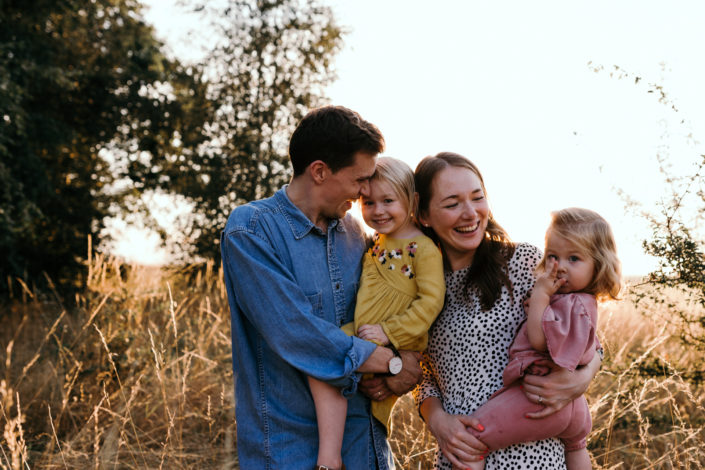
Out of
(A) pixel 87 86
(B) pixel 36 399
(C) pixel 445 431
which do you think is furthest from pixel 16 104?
(C) pixel 445 431

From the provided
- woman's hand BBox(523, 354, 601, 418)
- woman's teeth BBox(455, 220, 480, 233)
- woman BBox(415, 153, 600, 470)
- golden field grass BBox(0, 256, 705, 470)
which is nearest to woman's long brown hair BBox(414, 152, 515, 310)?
woman BBox(415, 153, 600, 470)

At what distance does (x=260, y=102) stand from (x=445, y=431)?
25.6 feet

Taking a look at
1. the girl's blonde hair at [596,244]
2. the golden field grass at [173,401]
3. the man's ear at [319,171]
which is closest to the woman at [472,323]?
the girl's blonde hair at [596,244]

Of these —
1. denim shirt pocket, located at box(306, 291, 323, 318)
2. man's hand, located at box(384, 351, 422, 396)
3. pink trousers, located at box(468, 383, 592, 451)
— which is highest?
denim shirt pocket, located at box(306, 291, 323, 318)

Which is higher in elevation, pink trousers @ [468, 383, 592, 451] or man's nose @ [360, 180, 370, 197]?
man's nose @ [360, 180, 370, 197]

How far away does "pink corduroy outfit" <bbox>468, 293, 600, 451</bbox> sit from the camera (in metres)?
1.88

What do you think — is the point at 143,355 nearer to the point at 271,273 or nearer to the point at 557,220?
the point at 271,273

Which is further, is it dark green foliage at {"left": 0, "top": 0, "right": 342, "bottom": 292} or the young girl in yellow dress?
dark green foliage at {"left": 0, "top": 0, "right": 342, "bottom": 292}

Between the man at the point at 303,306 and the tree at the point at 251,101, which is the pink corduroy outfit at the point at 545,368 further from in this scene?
the tree at the point at 251,101

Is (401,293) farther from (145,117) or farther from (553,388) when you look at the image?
(145,117)

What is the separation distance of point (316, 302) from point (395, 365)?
372mm

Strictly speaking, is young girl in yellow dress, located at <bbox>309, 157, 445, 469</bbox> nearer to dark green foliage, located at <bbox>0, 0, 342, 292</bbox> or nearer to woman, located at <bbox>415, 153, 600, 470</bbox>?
woman, located at <bbox>415, 153, 600, 470</bbox>

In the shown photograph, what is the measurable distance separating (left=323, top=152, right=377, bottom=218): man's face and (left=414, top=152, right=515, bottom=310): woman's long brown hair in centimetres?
24

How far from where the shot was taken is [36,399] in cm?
461
